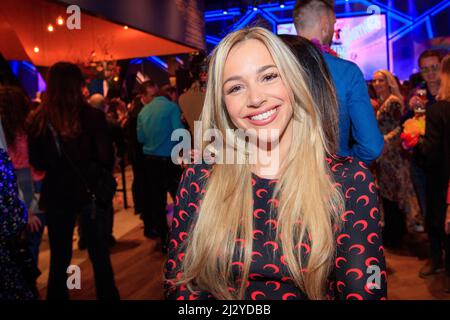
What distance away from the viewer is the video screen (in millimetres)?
11344

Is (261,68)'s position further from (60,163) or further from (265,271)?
(60,163)

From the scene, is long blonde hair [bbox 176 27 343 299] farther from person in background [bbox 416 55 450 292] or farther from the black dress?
person in background [bbox 416 55 450 292]

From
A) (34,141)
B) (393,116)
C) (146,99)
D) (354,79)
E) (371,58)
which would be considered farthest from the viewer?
(371,58)

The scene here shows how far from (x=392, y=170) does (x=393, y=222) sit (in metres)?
0.56

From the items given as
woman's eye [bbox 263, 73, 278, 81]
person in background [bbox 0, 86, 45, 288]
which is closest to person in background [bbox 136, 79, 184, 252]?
person in background [bbox 0, 86, 45, 288]

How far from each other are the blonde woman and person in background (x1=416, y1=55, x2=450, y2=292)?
205cm

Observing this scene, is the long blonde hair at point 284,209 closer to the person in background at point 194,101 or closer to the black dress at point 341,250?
the black dress at point 341,250

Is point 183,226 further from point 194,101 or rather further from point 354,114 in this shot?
point 194,101

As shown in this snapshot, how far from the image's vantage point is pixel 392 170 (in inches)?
176
